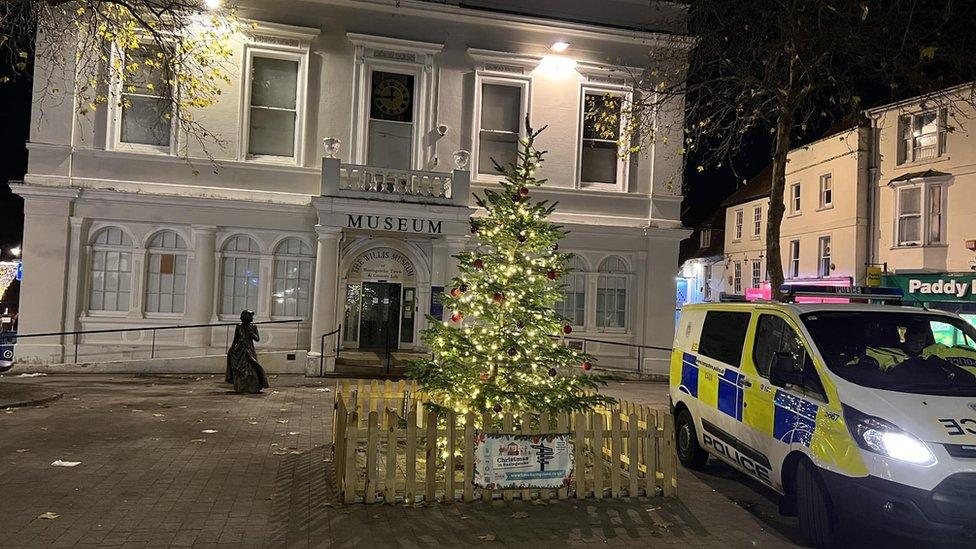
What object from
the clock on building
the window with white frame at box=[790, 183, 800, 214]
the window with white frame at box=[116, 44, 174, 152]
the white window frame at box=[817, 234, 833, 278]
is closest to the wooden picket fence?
the clock on building

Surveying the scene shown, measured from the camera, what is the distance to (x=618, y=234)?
19.2 meters

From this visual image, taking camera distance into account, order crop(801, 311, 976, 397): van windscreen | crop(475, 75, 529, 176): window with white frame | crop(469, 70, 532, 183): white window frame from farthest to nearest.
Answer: crop(475, 75, 529, 176): window with white frame → crop(469, 70, 532, 183): white window frame → crop(801, 311, 976, 397): van windscreen

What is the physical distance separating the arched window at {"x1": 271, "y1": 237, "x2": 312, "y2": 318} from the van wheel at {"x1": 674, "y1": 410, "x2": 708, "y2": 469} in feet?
37.3

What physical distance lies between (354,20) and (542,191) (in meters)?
6.56

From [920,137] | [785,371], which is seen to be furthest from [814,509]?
[920,137]

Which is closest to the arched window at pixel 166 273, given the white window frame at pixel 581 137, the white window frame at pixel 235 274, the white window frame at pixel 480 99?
the white window frame at pixel 235 274

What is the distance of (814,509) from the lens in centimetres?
566

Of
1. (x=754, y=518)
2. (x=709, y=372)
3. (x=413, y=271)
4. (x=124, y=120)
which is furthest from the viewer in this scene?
(x=413, y=271)

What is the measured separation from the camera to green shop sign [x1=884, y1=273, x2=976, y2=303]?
21406 millimetres

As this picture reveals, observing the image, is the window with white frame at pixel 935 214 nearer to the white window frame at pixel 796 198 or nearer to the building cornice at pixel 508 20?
the white window frame at pixel 796 198

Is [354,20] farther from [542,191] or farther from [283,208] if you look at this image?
[542,191]

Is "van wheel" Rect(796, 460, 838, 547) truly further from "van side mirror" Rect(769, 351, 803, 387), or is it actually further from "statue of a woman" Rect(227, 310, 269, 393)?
"statue of a woman" Rect(227, 310, 269, 393)

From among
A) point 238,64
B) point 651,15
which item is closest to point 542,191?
point 651,15

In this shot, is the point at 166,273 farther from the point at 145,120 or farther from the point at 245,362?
the point at 245,362
